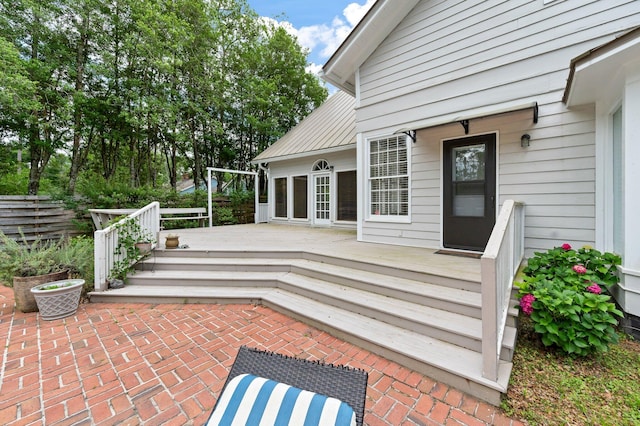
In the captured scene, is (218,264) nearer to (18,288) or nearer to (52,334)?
(52,334)

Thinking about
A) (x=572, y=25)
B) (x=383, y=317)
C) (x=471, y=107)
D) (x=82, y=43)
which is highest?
(x=82, y=43)

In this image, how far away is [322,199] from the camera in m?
9.41

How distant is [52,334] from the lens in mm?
3184

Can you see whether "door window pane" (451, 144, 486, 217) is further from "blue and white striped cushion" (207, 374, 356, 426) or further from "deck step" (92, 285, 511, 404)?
"blue and white striped cushion" (207, 374, 356, 426)

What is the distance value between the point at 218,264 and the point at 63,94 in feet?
32.6

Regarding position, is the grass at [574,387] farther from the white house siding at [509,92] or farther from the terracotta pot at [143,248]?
the terracotta pot at [143,248]

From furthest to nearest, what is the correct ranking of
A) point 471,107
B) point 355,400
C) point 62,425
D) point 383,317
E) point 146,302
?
point 471,107, point 146,302, point 383,317, point 62,425, point 355,400

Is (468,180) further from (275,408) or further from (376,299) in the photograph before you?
(275,408)

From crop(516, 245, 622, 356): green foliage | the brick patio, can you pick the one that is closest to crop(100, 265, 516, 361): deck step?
crop(516, 245, 622, 356): green foliage

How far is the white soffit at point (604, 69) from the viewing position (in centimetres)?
256

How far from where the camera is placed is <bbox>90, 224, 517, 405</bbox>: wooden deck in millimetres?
2529

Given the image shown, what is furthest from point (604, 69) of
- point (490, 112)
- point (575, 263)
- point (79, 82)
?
point (79, 82)

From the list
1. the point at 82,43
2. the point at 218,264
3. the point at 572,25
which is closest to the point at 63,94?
the point at 82,43

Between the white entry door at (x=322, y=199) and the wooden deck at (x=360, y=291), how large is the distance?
3.47 metres
